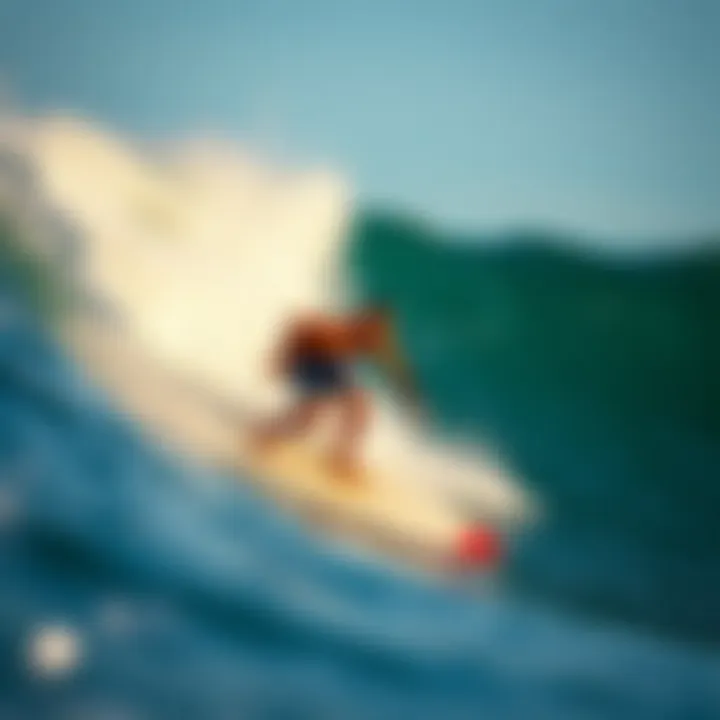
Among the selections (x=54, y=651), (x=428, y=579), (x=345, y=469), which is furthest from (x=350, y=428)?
(x=54, y=651)

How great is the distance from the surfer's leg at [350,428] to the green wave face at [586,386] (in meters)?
0.07

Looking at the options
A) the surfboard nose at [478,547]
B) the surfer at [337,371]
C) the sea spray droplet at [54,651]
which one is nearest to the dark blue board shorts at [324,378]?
the surfer at [337,371]

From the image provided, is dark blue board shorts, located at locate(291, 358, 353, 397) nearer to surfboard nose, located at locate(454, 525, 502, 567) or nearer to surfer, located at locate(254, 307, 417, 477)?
surfer, located at locate(254, 307, 417, 477)

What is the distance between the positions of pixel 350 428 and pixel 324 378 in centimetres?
6

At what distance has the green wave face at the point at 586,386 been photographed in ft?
4.51

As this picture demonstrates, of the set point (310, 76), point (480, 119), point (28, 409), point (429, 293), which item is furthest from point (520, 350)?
point (28, 409)

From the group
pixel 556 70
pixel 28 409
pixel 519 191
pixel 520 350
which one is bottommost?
pixel 28 409

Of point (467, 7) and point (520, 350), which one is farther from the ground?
point (467, 7)

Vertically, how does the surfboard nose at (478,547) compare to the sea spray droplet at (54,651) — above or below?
above

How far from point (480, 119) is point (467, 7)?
0.12 metres

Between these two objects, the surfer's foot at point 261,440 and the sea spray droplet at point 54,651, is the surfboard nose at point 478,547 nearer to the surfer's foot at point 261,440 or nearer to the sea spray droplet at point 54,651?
→ the surfer's foot at point 261,440

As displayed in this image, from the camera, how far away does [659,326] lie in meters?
1.41

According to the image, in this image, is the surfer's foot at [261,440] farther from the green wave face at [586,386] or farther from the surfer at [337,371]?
the green wave face at [586,386]

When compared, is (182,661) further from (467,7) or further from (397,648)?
(467,7)
